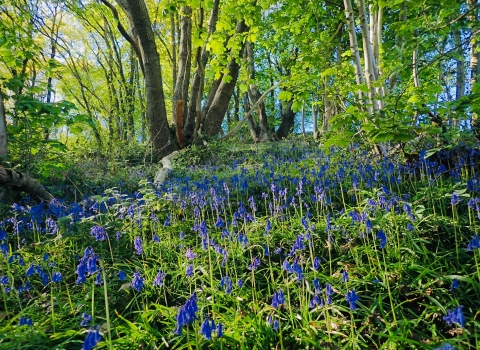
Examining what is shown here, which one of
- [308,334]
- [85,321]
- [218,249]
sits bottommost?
[308,334]

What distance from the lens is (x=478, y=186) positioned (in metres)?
3.00

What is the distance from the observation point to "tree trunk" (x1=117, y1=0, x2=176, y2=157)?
8.00 m

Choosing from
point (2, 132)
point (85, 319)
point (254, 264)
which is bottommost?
point (85, 319)

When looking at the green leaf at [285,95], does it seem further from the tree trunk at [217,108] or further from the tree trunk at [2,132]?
the tree trunk at [217,108]

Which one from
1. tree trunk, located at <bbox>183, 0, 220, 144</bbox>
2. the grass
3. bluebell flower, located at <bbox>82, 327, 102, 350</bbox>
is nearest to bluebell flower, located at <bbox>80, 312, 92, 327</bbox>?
the grass

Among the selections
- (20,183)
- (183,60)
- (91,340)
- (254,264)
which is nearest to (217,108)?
(183,60)

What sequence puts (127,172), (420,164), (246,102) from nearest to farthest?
1. (420,164)
2. (127,172)
3. (246,102)

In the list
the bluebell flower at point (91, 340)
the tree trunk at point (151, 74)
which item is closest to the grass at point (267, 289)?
the bluebell flower at point (91, 340)

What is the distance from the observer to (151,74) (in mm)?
8719

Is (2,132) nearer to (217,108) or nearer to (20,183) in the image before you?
(20,183)

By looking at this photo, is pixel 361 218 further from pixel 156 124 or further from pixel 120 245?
pixel 156 124

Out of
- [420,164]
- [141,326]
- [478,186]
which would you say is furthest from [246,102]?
[141,326]

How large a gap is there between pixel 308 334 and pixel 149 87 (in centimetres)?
854

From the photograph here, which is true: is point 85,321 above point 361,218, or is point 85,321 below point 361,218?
below
